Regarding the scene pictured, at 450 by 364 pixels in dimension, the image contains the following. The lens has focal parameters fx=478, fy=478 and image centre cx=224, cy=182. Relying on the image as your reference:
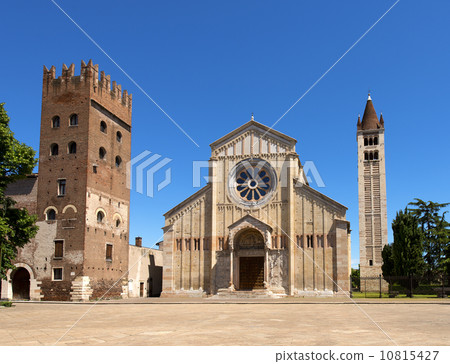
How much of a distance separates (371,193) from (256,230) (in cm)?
3483

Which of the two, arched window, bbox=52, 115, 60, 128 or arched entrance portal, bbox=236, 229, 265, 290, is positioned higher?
arched window, bbox=52, 115, 60, 128

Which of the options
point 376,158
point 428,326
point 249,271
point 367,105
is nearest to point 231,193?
point 249,271

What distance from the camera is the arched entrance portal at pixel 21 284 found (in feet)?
121

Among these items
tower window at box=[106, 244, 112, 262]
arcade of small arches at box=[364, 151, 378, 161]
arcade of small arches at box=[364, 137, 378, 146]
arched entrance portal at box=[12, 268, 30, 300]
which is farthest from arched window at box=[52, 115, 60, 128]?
arcade of small arches at box=[364, 137, 378, 146]

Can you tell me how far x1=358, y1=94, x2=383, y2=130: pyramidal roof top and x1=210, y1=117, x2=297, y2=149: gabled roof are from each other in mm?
36089

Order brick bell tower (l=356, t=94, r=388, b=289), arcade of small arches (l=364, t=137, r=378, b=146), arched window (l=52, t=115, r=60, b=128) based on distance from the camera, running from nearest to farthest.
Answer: arched window (l=52, t=115, r=60, b=128), brick bell tower (l=356, t=94, r=388, b=289), arcade of small arches (l=364, t=137, r=378, b=146)

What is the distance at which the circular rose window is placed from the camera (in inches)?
1588

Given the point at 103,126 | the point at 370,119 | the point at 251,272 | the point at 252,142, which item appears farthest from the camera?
the point at 370,119

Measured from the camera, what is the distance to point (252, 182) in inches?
1607

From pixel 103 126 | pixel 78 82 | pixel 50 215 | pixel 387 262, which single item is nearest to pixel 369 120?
pixel 387 262

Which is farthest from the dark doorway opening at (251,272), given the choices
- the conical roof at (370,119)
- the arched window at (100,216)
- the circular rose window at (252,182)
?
the conical roof at (370,119)

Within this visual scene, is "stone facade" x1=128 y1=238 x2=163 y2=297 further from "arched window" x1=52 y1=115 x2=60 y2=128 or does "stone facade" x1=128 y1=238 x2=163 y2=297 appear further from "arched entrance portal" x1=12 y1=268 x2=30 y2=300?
"arched window" x1=52 y1=115 x2=60 y2=128

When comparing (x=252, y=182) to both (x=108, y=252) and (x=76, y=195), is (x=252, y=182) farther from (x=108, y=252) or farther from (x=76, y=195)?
(x=76, y=195)

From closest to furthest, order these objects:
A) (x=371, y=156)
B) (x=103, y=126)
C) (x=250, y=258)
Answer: (x=250, y=258) < (x=103, y=126) < (x=371, y=156)
